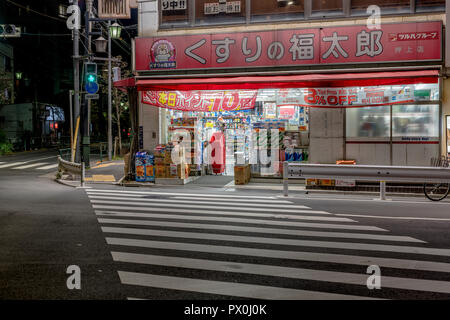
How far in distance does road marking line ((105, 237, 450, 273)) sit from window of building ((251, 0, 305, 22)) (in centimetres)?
1152

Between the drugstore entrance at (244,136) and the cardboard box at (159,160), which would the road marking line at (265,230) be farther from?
the drugstore entrance at (244,136)

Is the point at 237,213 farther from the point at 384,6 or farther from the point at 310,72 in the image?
the point at 384,6

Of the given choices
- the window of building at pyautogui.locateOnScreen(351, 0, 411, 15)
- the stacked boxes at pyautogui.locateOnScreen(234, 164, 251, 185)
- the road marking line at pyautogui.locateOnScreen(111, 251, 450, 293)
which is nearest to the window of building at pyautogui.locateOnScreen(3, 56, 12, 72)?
the stacked boxes at pyautogui.locateOnScreen(234, 164, 251, 185)

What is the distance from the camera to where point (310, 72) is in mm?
15016

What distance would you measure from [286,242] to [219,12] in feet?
39.1

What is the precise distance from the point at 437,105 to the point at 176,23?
10.6 meters

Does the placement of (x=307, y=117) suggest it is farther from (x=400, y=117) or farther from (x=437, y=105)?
(x=437, y=105)

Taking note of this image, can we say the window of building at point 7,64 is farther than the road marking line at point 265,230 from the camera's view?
A: Yes

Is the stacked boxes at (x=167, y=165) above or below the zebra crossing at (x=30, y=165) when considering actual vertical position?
above

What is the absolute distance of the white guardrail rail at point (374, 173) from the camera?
11.4m

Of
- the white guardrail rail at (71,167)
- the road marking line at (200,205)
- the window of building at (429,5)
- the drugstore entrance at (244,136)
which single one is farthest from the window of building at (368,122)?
the white guardrail rail at (71,167)

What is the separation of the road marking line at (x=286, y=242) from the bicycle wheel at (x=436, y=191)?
6.02 m

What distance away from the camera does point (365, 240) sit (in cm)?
732

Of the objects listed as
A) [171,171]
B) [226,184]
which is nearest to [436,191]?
[226,184]
